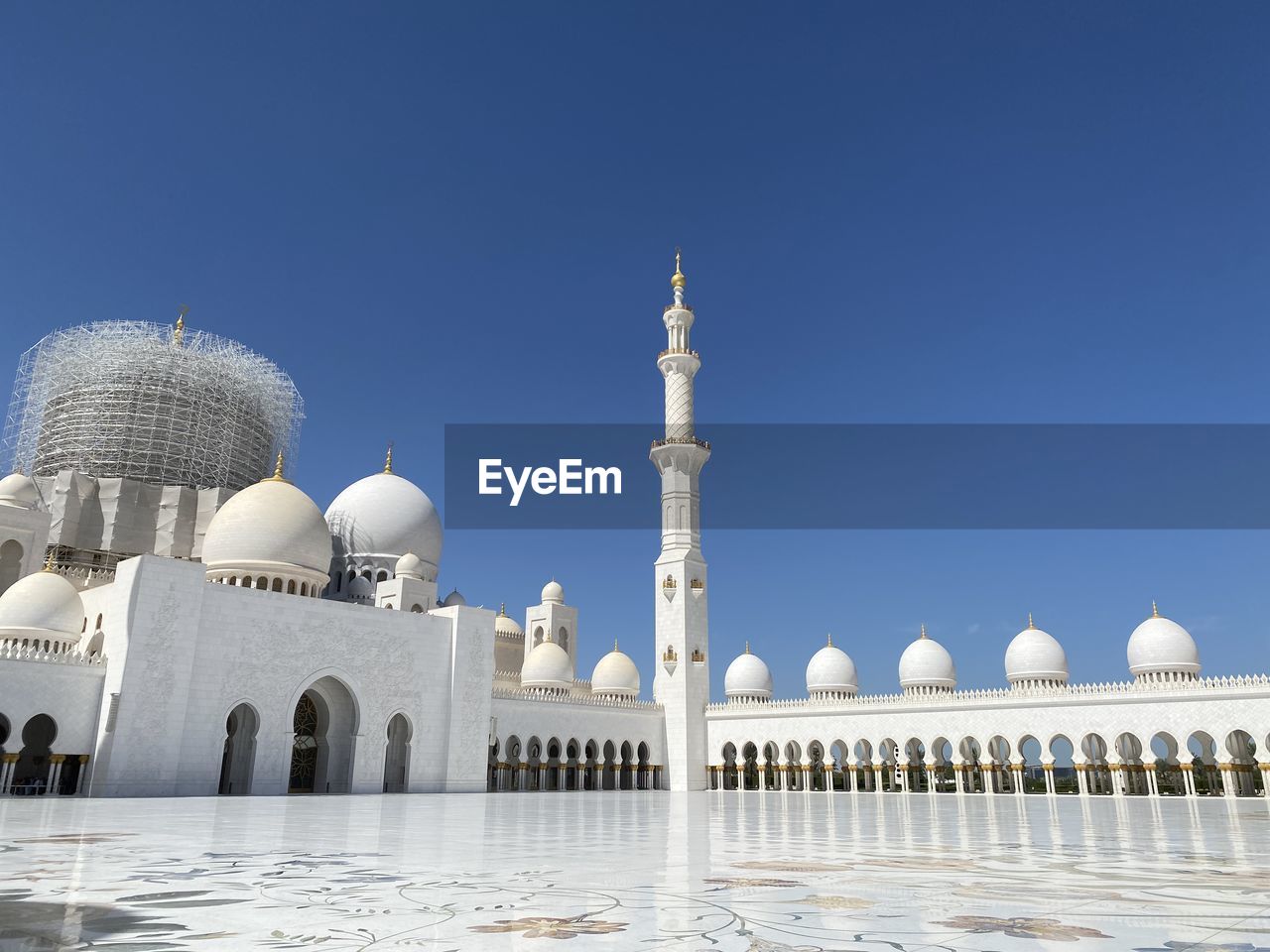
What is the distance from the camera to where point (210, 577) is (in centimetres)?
2189

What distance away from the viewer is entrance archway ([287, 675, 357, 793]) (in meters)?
21.2

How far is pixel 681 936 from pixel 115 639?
57.3ft

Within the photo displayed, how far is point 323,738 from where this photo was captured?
2147 centimetres

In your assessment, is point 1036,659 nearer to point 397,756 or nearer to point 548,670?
point 548,670

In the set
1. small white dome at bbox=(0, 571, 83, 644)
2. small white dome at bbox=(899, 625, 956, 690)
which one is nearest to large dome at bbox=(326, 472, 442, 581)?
small white dome at bbox=(0, 571, 83, 644)

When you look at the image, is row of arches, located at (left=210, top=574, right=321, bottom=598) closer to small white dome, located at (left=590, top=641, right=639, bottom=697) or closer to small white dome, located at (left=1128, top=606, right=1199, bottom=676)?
small white dome, located at (left=590, top=641, right=639, bottom=697)

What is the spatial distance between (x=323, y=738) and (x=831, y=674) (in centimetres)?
1766

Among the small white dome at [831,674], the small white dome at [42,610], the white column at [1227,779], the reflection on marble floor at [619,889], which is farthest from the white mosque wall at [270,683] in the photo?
the white column at [1227,779]

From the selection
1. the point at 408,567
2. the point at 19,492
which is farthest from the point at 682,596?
the point at 19,492

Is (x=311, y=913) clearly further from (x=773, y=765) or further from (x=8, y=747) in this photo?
(x=773, y=765)

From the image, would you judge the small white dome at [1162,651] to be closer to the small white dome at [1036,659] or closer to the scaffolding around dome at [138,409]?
the small white dome at [1036,659]

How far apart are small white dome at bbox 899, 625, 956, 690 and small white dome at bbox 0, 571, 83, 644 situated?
23.2 metres

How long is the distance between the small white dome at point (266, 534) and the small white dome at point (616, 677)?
1196 cm

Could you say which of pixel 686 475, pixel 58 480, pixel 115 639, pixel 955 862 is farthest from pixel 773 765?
pixel 955 862
